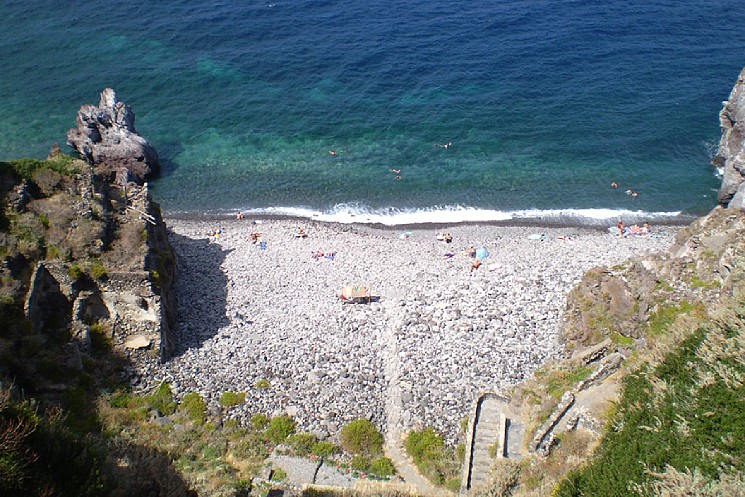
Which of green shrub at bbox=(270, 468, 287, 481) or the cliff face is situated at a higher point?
the cliff face

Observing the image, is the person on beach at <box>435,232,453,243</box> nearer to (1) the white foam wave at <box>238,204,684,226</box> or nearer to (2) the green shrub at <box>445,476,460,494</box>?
(1) the white foam wave at <box>238,204,684,226</box>

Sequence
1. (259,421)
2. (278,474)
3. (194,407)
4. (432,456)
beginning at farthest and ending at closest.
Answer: (194,407) → (259,421) → (432,456) → (278,474)

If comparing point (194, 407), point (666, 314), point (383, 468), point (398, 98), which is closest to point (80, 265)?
point (194, 407)

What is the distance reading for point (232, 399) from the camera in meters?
30.8

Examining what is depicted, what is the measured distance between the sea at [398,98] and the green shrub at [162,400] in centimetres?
2696

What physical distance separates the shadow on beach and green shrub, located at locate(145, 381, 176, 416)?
3022mm

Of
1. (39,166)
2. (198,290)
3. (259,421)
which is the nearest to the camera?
(259,421)

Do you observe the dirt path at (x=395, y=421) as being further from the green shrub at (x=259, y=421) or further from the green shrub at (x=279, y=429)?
the green shrub at (x=259, y=421)

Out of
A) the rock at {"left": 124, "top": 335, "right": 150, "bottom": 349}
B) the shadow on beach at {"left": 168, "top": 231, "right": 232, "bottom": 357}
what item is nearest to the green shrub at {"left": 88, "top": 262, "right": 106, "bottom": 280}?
the rock at {"left": 124, "top": 335, "right": 150, "bottom": 349}

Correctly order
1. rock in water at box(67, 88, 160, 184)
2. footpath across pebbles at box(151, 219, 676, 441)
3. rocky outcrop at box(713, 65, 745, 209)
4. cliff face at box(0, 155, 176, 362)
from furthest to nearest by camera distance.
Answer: rock in water at box(67, 88, 160, 184) → rocky outcrop at box(713, 65, 745, 209) → footpath across pebbles at box(151, 219, 676, 441) → cliff face at box(0, 155, 176, 362)

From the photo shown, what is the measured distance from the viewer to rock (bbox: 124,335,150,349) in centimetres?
3256

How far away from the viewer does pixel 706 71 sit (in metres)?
74.1

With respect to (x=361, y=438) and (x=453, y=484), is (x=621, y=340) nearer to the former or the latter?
(x=453, y=484)

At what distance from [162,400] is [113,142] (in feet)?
122
